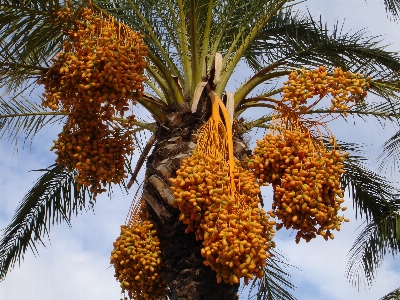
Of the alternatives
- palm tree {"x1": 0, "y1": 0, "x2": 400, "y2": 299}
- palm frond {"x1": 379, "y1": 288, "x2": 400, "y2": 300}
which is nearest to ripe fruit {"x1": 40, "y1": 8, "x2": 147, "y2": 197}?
palm tree {"x1": 0, "y1": 0, "x2": 400, "y2": 299}

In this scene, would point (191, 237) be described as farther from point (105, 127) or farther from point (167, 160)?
point (105, 127)

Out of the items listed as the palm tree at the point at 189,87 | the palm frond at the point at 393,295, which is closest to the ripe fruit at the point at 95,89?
the palm tree at the point at 189,87

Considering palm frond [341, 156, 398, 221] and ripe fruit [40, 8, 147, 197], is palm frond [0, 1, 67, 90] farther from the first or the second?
palm frond [341, 156, 398, 221]

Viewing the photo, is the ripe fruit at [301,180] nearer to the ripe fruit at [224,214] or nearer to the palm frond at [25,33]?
the ripe fruit at [224,214]

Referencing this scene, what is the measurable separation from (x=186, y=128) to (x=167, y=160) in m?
0.31

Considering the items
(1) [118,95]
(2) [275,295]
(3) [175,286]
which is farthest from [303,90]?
(2) [275,295]

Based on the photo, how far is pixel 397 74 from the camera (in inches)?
191

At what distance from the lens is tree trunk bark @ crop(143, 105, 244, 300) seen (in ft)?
12.4

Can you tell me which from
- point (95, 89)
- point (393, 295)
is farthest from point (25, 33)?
point (393, 295)

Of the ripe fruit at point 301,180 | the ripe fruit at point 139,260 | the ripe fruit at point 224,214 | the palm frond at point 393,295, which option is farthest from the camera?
the palm frond at point 393,295

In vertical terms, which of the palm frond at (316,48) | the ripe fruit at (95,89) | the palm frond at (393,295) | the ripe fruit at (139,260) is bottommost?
the ripe fruit at (139,260)

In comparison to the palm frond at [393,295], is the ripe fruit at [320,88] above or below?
above

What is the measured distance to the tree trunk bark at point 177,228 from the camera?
378 cm

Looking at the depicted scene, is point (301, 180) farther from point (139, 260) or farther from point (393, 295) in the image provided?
point (393, 295)
